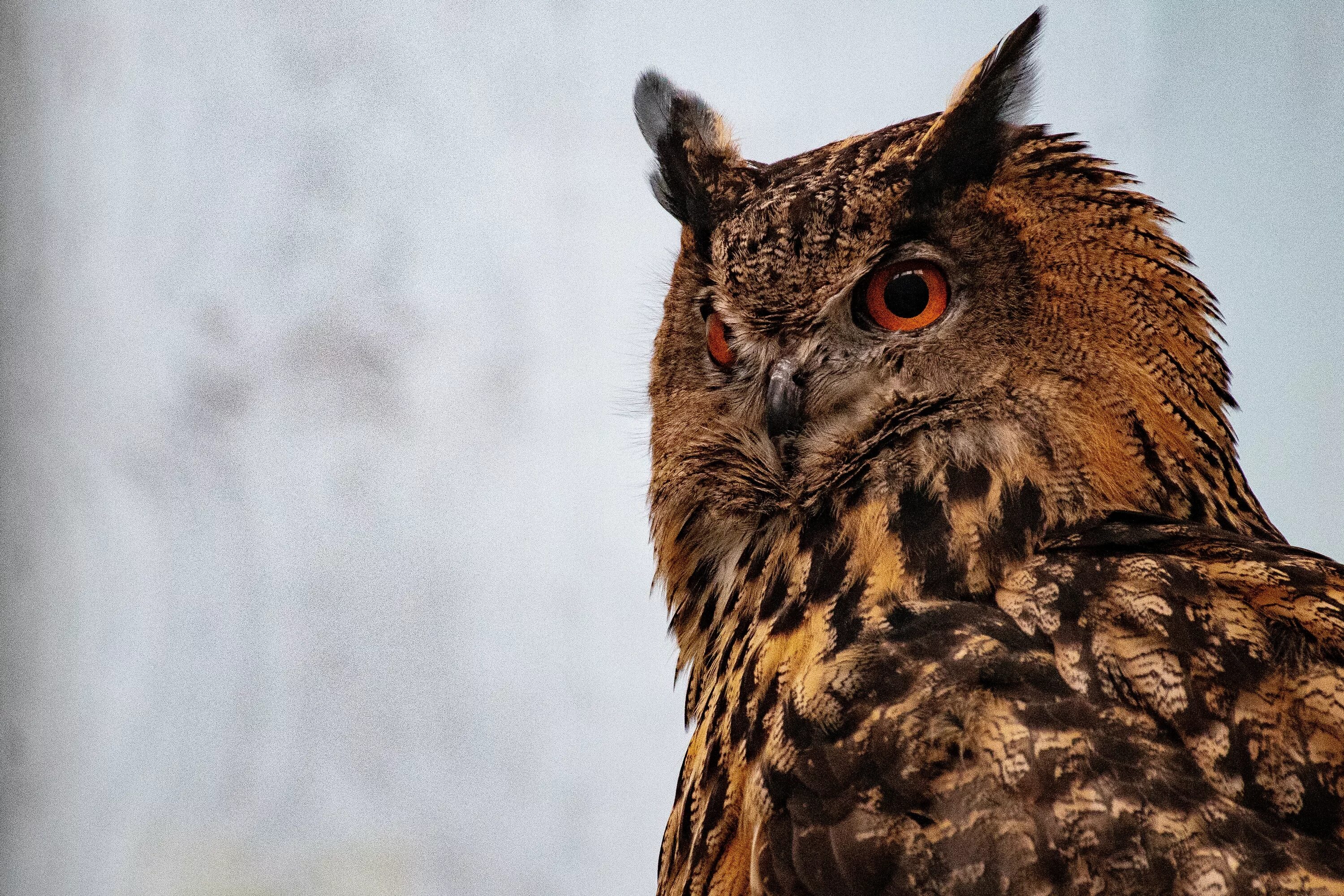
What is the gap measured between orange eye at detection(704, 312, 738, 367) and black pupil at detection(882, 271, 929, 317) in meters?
0.20

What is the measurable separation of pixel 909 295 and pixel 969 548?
0.26 meters

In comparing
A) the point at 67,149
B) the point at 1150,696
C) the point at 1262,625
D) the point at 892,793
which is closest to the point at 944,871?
the point at 892,793

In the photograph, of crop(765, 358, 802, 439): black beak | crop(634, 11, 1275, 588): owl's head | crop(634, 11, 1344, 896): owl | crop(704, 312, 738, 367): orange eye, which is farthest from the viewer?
crop(704, 312, 738, 367): orange eye

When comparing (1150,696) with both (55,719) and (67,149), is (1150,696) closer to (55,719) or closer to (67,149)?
(55,719)

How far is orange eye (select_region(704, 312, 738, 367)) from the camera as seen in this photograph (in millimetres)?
1159

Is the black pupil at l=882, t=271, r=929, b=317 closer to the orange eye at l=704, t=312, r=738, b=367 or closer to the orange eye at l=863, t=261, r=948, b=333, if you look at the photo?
the orange eye at l=863, t=261, r=948, b=333

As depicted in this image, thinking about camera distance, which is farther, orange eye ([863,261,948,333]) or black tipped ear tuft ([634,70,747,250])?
black tipped ear tuft ([634,70,747,250])

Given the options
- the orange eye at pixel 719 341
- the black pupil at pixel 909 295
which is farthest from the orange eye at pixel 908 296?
the orange eye at pixel 719 341

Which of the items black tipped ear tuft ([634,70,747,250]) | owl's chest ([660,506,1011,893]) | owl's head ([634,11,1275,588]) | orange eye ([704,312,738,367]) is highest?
black tipped ear tuft ([634,70,747,250])

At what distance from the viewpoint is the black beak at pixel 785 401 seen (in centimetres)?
105

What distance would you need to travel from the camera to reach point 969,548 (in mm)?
882

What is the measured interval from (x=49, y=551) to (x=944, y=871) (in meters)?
1.66

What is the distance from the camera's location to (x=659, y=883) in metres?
0.94

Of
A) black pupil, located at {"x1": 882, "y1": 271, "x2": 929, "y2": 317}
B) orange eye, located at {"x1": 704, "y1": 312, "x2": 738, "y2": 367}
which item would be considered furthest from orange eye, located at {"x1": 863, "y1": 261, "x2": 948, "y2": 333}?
orange eye, located at {"x1": 704, "y1": 312, "x2": 738, "y2": 367}
